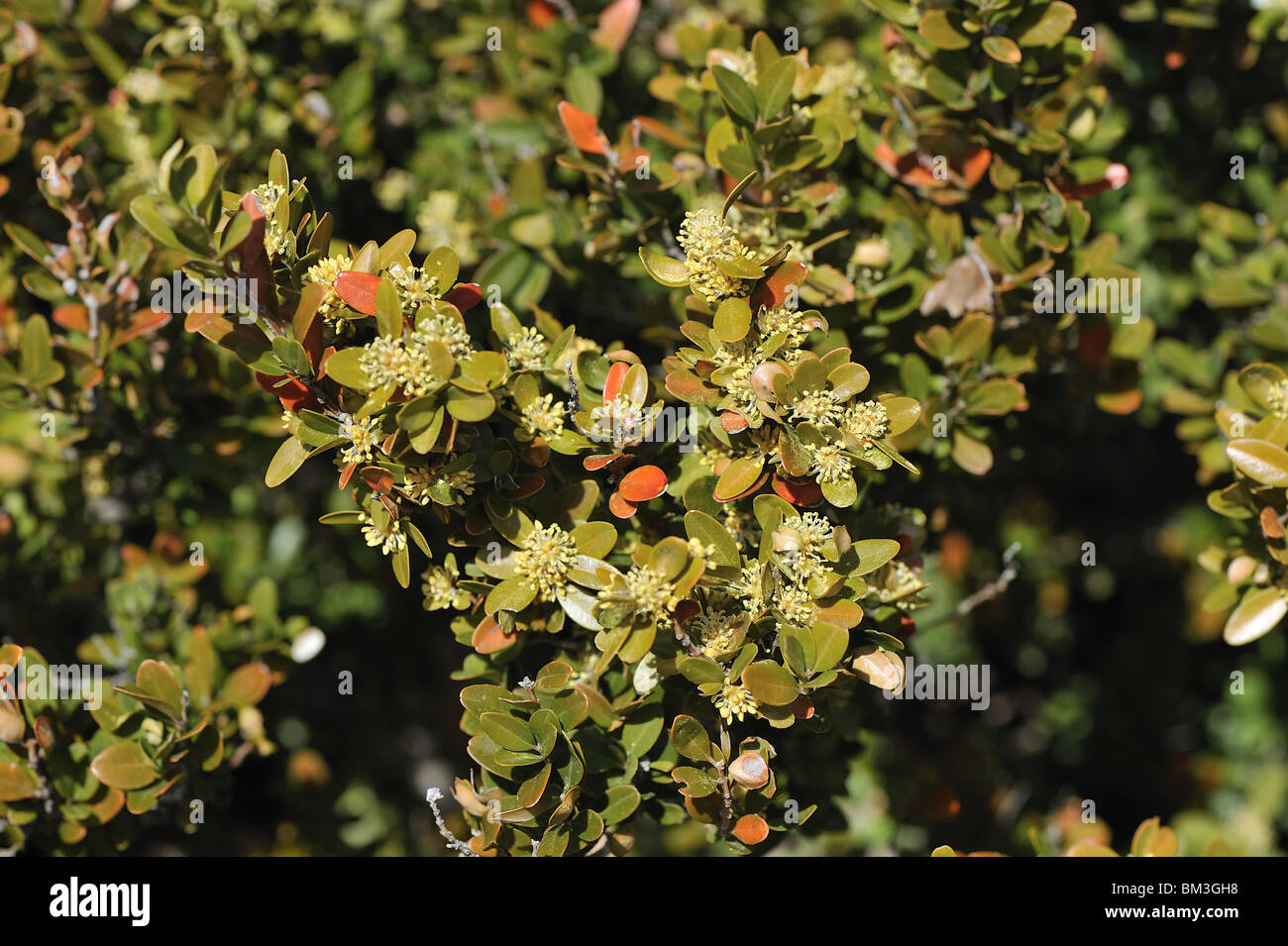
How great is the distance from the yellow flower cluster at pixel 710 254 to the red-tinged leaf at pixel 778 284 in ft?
0.09

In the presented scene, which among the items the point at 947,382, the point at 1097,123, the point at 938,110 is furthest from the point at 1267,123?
the point at 947,382

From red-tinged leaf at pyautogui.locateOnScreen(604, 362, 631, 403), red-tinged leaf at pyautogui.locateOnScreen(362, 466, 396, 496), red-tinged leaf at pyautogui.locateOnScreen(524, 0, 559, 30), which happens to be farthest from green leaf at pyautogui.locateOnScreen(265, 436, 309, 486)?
red-tinged leaf at pyautogui.locateOnScreen(524, 0, 559, 30)

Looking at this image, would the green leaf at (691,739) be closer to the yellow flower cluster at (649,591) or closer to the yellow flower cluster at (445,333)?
the yellow flower cluster at (649,591)

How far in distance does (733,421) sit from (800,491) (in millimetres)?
178

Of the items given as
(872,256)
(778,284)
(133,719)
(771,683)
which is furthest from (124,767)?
(872,256)

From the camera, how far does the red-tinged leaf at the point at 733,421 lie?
171cm

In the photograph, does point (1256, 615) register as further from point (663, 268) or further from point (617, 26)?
point (617, 26)

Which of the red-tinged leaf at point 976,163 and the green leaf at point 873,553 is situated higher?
the red-tinged leaf at point 976,163

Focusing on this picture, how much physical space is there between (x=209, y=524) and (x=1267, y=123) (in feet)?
10.8

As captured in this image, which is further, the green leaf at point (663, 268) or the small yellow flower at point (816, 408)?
the green leaf at point (663, 268)

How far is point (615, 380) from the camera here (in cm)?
181

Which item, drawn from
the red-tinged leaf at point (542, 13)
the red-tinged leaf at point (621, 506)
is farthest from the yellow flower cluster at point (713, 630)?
the red-tinged leaf at point (542, 13)

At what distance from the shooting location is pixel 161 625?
8.07 ft
